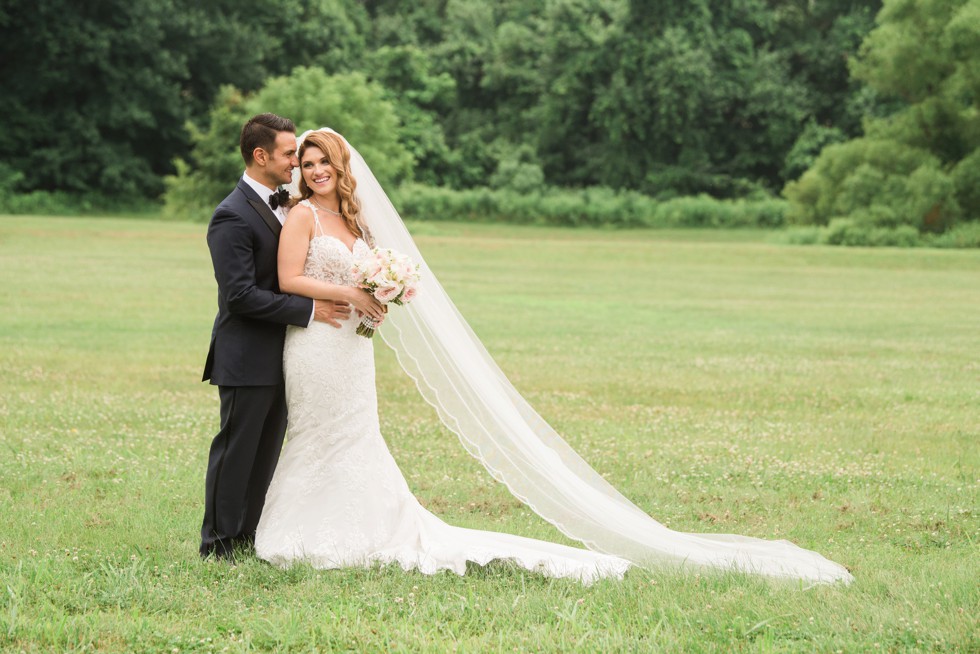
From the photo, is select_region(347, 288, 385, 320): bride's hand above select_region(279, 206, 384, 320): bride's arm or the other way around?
the other way around

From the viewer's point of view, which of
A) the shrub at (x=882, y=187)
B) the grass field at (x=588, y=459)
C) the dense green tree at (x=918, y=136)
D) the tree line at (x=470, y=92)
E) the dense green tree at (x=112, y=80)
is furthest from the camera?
the dense green tree at (x=112, y=80)

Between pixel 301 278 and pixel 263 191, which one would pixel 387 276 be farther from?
pixel 263 191

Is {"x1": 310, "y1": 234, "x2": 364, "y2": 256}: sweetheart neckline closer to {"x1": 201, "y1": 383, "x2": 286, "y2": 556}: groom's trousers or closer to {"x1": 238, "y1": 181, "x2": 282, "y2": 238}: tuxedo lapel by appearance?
{"x1": 238, "y1": 181, "x2": 282, "y2": 238}: tuxedo lapel

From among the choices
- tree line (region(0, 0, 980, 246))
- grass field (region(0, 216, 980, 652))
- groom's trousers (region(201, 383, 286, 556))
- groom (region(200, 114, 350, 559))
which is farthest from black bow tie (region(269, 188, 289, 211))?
tree line (region(0, 0, 980, 246))

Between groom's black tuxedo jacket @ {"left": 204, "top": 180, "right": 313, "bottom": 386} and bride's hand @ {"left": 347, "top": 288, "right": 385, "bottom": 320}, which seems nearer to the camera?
groom's black tuxedo jacket @ {"left": 204, "top": 180, "right": 313, "bottom": 386}

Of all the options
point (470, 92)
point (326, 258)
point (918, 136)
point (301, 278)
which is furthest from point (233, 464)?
point (470, 92)

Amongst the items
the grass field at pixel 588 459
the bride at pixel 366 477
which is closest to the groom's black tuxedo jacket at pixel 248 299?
the bride at pixel 366 477

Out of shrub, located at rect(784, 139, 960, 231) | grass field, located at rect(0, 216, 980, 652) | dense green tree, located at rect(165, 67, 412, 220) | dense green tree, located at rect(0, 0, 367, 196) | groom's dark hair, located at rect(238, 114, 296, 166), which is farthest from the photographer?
dense green tree, located at rect(0, 0, 367, 196)

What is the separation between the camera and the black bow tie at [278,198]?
620 cm

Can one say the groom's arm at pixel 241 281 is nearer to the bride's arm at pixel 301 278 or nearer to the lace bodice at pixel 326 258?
the bride's arm at pixel 301 278

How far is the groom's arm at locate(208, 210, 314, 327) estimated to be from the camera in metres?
5.88

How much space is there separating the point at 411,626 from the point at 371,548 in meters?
1.12

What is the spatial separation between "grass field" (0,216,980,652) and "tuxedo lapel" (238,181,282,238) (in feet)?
6.13

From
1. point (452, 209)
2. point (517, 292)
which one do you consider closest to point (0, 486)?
A: point (517, 292)
